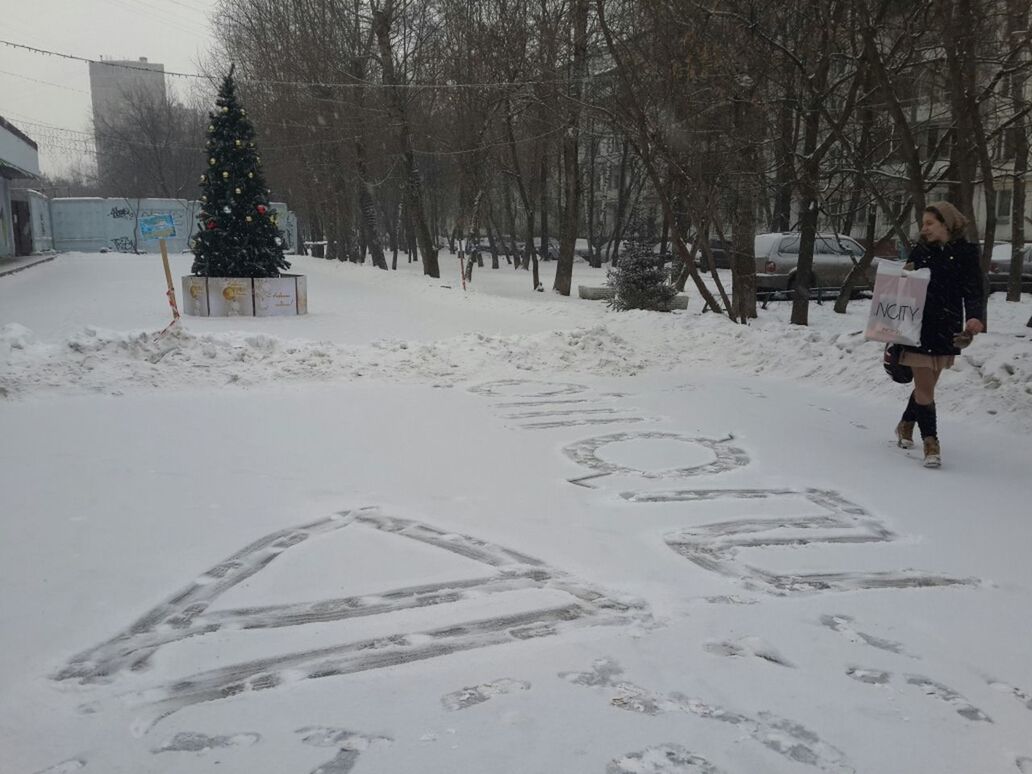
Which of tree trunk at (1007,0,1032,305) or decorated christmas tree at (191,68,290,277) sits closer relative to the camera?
tree trunk at (1007,0,1032,305)

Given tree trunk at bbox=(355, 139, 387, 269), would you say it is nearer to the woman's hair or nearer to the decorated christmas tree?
the decorated christmas tree

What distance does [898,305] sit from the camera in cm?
576

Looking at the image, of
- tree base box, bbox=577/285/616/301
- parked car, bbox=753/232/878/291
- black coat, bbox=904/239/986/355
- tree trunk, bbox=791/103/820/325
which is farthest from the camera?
tree base box, bbox=577/285/616/301

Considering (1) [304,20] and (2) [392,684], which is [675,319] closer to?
(2) [392,684]

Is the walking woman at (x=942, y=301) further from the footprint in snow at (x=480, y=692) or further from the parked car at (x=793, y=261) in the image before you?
the parked car at (x=793, y=261)

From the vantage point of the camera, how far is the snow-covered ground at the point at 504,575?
2623 millimetres

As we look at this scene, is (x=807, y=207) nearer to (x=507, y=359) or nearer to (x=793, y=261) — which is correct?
(x=507, y=359)

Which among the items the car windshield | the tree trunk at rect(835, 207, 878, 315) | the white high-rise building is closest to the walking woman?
the tree trunk at rect(835, 207, 878, 315)

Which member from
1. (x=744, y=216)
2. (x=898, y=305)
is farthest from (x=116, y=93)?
(x=898, y=305)

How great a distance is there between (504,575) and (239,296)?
12169 millimetres

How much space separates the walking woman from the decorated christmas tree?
12193 mm

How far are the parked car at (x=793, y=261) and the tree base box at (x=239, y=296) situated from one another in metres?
10.7

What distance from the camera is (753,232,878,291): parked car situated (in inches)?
789

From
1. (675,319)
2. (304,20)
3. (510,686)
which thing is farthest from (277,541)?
(304,20)
